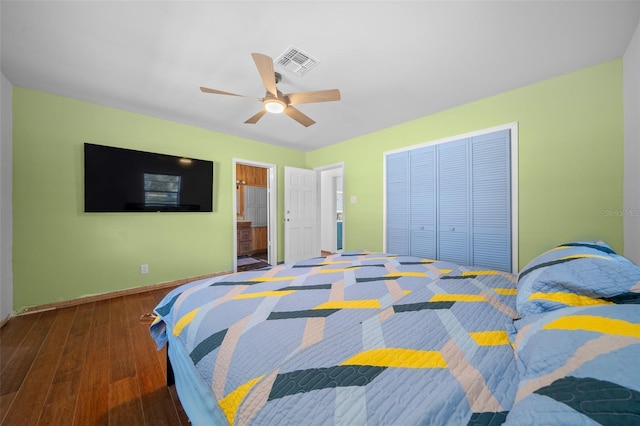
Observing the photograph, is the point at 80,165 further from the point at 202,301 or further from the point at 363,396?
the point at 363,396

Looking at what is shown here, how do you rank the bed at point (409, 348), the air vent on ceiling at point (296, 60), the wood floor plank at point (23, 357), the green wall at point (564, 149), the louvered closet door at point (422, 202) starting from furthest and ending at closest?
the louvered closet door at point (422, 202), the green wall at point (564, 149), the air vent on ceiling at point (296, 60), the wood floor plank at point (23, 357), the bed at point (409, 348)

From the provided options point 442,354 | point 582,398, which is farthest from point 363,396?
point 582,398

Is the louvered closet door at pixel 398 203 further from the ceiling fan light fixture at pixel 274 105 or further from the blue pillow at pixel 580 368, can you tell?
the blue pillow at pixel 580 368

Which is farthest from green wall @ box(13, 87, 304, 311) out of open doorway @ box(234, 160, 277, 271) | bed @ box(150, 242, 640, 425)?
bed @ box(150, 242, 640, 425)

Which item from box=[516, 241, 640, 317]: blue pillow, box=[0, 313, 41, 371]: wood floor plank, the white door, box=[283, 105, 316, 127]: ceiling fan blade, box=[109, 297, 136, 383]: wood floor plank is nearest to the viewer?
box=[516, 241, 640, 317]: blue pillow

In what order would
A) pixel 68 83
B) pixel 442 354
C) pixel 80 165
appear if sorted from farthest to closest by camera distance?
1. pixel 80 165
2. pixel 68 83
3. pixel 442 354

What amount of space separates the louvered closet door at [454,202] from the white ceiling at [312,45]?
2.26ft

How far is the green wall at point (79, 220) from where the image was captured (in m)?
2.51

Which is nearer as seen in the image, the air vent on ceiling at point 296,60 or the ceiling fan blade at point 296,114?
the air vent on ceiling at point 296,60

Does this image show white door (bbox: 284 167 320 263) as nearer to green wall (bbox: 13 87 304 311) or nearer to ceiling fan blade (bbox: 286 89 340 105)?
green wall (bbox: 13 87 304 311)

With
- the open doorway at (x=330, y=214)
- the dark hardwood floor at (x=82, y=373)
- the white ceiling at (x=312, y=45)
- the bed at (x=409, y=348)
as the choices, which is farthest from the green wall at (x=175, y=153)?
the open doorway at (x=330, y=214)

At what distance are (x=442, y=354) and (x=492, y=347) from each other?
7.8 inches

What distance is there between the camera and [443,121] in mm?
3117

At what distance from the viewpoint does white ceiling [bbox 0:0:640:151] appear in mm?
1577
